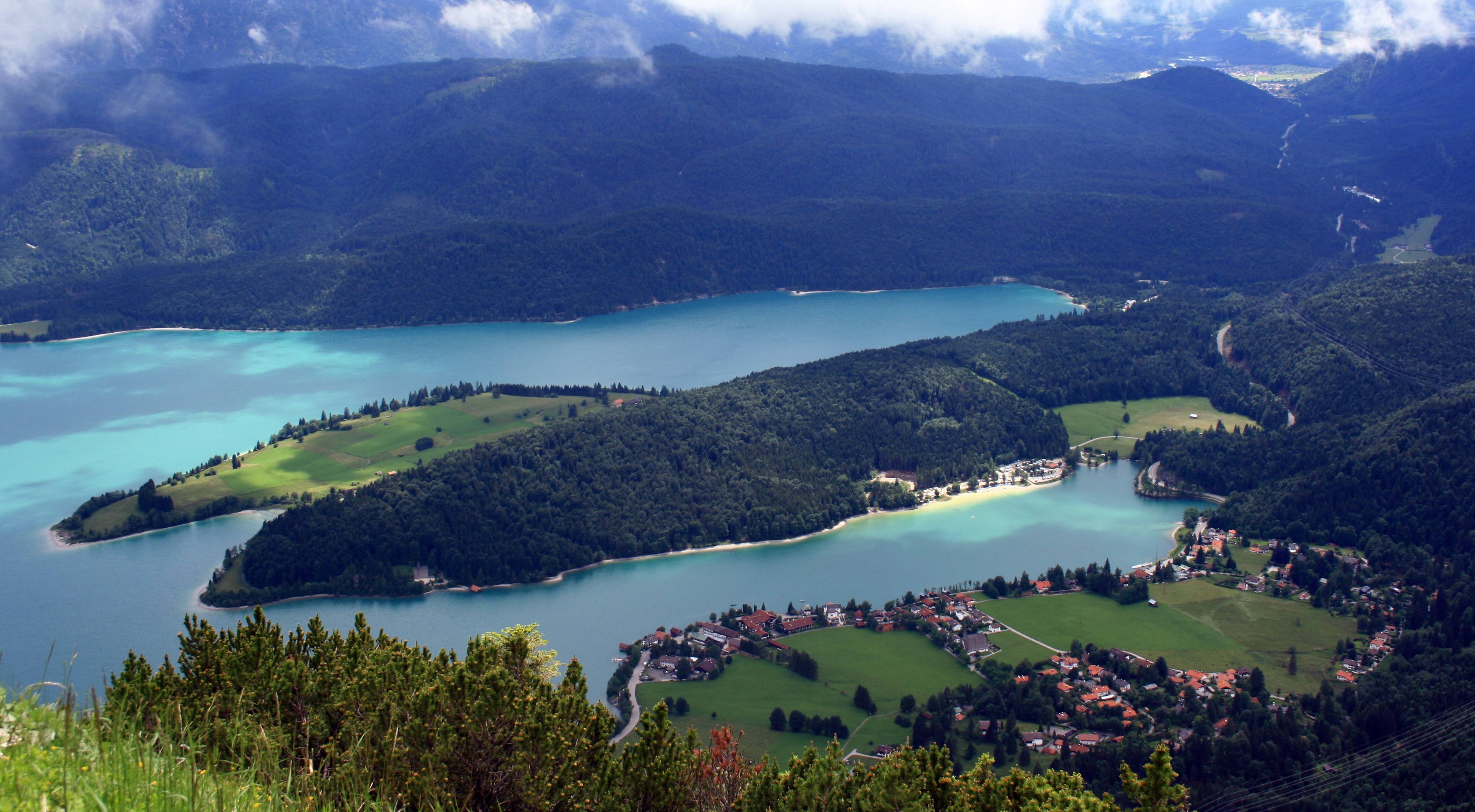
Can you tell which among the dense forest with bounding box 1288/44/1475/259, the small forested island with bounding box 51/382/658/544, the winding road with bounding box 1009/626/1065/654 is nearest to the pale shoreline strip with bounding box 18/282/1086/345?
the small forested island with bounding box 51/382/658/544

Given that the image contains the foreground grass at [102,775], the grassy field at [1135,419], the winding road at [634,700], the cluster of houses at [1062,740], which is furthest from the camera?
the grassy field at [1135,419]

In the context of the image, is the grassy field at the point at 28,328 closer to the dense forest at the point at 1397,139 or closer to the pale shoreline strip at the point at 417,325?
the pale shoreline strip at the point at 417,325

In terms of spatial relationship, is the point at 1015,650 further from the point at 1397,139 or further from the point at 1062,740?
the point at 1397,139

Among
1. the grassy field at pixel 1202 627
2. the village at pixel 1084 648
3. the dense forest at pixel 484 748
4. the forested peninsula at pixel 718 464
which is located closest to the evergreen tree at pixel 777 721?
the village at pixel 1084 648

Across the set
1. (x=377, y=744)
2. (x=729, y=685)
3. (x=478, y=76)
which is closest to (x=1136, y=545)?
(x=729, y=685)

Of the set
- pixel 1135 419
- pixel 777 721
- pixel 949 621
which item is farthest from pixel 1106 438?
pixel 777 721

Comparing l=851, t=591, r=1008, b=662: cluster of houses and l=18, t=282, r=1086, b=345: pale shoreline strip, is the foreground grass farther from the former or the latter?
l=18, t=282, r=1086, b=345: pale shoreline strip

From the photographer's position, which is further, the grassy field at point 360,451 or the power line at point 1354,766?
the grassy field at point 360,451

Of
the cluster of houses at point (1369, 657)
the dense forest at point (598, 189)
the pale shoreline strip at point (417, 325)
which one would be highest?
the dense forest at point (598, 189)
